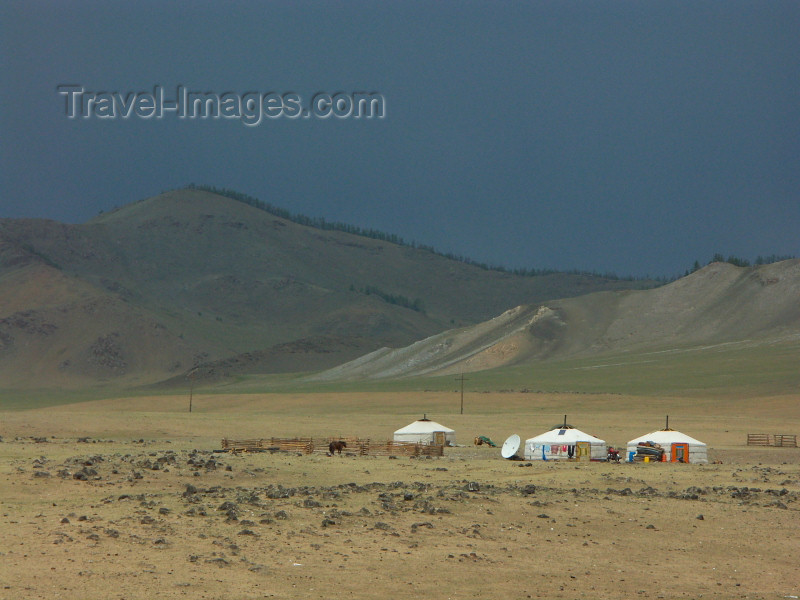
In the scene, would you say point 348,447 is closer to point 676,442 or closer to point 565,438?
point 565,438

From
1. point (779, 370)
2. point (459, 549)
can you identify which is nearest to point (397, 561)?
point (459, 549)

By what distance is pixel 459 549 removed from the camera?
77.3 feet

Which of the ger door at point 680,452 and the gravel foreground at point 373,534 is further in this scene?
the ger door at point 680,452

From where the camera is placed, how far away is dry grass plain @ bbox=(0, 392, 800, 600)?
20047 mm

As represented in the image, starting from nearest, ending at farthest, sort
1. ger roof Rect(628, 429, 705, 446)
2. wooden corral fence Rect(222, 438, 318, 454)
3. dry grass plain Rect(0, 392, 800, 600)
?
dry grass plain Rect(0, 392, 800, 600), wooden corral fence Rect(222, 438, 318, 454), ger roof Rect(628, 429, 705, 446)

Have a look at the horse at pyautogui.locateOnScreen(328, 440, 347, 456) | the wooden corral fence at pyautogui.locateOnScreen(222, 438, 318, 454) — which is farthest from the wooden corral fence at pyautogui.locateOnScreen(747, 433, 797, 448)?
the wooden corral fence at pyautogui.locateOnScreen(222, 438, 318, 454)

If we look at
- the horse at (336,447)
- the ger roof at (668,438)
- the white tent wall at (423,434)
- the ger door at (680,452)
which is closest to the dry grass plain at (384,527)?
the horse at (336,447)

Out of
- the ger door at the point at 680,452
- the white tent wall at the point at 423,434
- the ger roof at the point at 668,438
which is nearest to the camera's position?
the ger door at the point at 680,452

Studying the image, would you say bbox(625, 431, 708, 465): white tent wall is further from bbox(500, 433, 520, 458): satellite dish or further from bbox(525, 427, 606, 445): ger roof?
bbox(500, 433, 520, 458): satellite dish

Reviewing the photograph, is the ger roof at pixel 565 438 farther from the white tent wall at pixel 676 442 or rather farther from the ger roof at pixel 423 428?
the ger roof at pixel 423 428

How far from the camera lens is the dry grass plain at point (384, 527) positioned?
20.0 metres

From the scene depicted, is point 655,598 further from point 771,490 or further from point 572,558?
point 771,490

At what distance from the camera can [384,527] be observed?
24781 mm

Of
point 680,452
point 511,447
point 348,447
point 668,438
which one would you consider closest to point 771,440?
point 668,438
